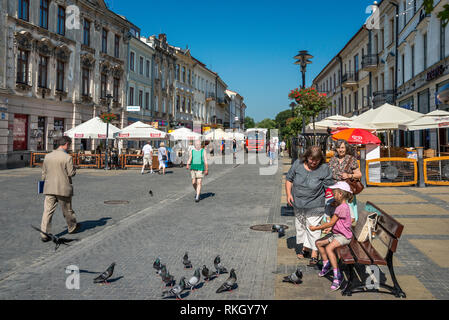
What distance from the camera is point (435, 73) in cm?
2108

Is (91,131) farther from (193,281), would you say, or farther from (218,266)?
(193,281)

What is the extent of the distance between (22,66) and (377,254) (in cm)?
2525

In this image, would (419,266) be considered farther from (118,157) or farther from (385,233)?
(118,157)

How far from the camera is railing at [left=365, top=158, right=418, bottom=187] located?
1402 centimetres

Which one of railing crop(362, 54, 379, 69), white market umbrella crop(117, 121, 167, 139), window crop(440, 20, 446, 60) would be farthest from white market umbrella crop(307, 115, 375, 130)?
railing crop(362, 54, 379, 69)

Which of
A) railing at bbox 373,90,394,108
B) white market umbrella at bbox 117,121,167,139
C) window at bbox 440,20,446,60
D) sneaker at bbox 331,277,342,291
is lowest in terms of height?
sneaker at bbox 331,277,342,291

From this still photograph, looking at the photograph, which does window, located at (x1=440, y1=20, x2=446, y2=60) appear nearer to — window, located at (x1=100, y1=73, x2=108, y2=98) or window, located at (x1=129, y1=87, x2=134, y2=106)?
window, located at (x1=100, y1=73, x2=108, y2=98)

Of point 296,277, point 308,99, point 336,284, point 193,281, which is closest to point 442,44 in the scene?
point 308,99

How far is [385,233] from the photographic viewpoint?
14.9ft

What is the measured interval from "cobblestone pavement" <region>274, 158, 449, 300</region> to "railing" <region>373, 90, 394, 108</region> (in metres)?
21.9

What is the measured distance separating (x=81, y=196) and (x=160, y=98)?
3450cm

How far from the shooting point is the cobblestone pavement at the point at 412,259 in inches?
173

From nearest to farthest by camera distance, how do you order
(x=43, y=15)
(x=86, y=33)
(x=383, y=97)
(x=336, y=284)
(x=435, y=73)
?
(x=336, y=284) < (x=435, y=73) < (x=43, y=15) < (x=86, y=33) < (x=383, y=97)

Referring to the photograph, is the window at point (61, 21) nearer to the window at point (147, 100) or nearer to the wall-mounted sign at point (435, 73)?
the window at point (147, 100)
